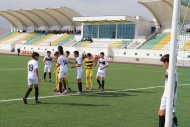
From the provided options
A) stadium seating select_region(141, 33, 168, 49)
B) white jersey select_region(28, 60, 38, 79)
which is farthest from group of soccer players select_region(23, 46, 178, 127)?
stadium seating select_region(141, 33, 168, 49)

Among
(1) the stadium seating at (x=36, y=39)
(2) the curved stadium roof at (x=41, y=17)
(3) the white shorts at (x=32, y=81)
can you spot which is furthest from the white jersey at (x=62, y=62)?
(1) the stadium seating at (x=36, y=39)

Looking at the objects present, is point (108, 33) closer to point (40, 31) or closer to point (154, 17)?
point (154, 17)

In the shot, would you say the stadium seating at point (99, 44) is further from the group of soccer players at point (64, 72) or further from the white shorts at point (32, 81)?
the white shorts at point (32, 81)

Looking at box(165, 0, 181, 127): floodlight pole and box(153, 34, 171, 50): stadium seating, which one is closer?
box(165, 0, 181, 127): floodlight pole

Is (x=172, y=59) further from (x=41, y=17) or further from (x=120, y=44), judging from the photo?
(x=41, y=17)

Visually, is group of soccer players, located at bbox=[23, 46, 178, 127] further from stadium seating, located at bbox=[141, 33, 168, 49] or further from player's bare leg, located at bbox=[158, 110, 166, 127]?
stadium seating, located at bbox=[141, 33, 168, 49]

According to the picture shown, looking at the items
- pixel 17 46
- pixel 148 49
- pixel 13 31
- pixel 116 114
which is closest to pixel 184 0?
pixel 116 114

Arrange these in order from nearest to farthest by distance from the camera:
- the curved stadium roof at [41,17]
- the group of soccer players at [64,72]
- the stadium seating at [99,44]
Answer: the group of soccer players at [64,72]
the stadium seating at [99,44]
the curved stadium roof at [41,17]

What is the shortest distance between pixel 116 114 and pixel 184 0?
4.30m

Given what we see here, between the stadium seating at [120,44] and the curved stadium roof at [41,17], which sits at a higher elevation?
the curved stadium roof at [41,17]

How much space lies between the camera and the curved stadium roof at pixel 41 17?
75.1 m

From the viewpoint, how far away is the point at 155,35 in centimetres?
6194

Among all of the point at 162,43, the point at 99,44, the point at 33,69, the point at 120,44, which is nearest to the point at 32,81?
the point at 33,69

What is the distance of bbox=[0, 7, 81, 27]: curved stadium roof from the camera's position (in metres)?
75.1
